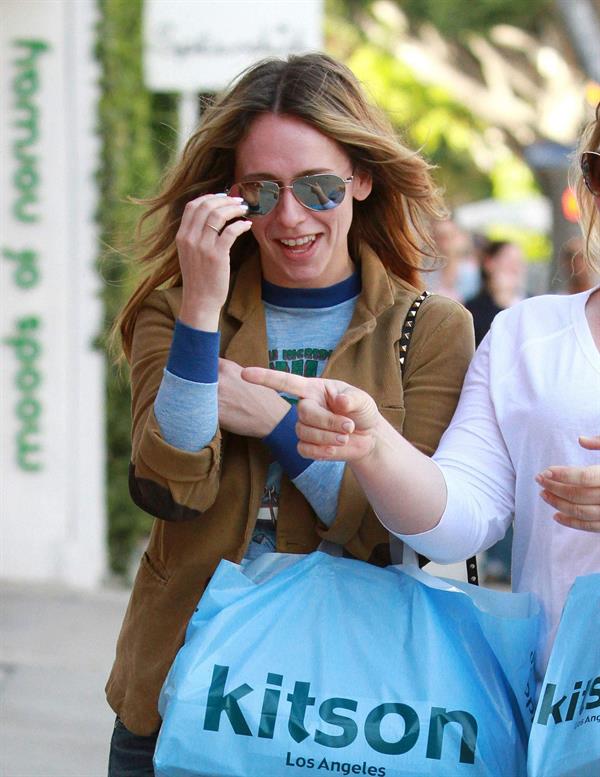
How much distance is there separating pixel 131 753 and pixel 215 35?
17.1 ft

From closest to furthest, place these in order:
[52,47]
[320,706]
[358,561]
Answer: [320,706] < [358,561] < [52,47]

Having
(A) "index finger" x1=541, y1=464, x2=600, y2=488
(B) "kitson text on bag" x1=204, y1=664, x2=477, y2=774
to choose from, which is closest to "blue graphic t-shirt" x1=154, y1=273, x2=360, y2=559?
(B) "kitson text on bag" x1=204, y1=664, x2=477, y2=774

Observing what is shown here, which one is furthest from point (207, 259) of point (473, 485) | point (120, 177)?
point (120, 177)

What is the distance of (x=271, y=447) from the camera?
2.36m

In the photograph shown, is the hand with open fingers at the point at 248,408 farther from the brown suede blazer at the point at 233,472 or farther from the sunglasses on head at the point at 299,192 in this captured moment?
the sunglasses on head at the point at 299,192

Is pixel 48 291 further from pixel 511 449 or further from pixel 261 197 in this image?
pixel 511 449

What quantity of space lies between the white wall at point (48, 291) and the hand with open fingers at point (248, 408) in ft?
14.4

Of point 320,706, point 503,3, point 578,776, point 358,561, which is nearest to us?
point 578,776

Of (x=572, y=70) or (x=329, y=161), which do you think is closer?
(x=329, y=161)

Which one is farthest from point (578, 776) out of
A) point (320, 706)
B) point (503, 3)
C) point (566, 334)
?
point (503, 3)

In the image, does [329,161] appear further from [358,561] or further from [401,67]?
[401,67]

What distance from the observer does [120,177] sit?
692 cm

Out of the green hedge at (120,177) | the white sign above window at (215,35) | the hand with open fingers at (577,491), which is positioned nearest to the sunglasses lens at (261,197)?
the hand with open fingers at (577,491)

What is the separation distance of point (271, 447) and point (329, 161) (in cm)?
54
